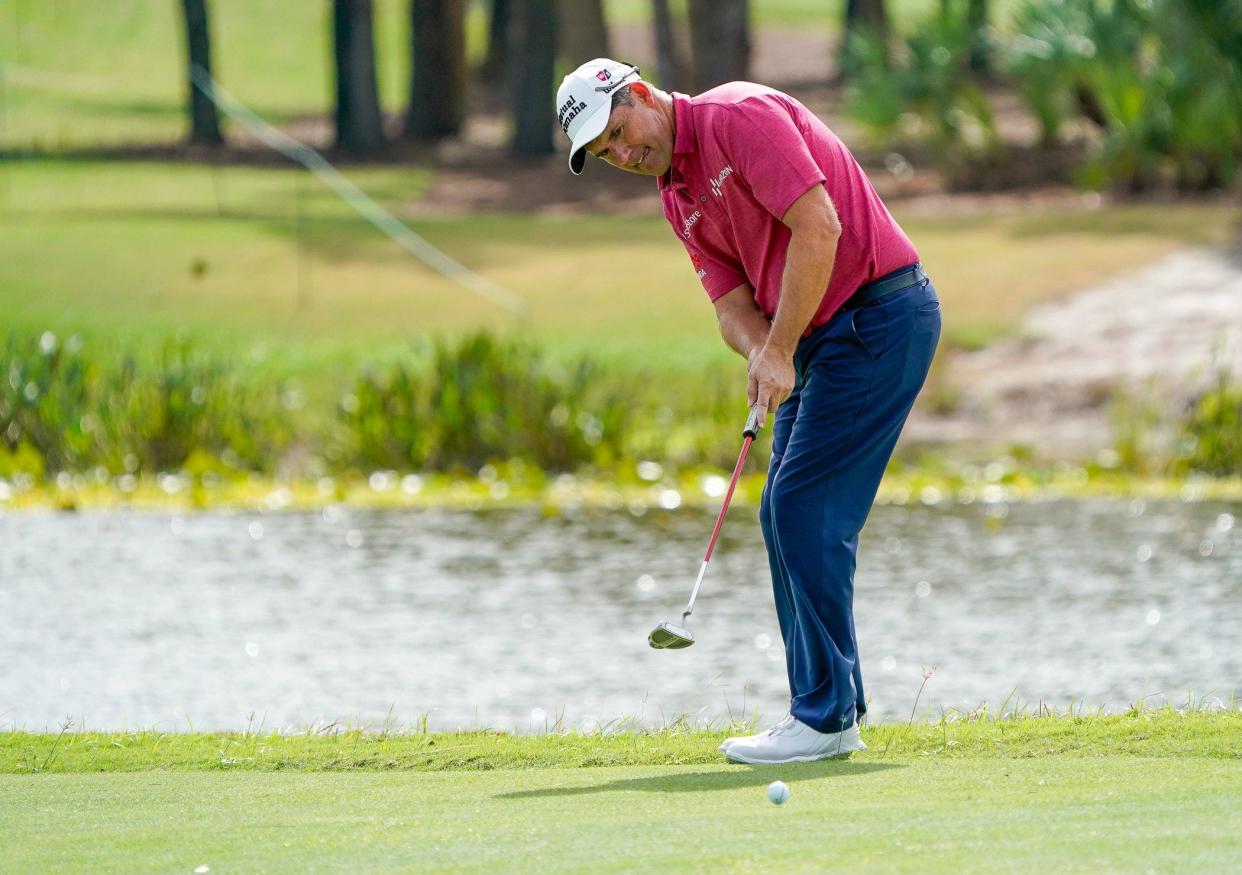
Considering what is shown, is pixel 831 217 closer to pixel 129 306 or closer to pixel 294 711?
pixel 294 711

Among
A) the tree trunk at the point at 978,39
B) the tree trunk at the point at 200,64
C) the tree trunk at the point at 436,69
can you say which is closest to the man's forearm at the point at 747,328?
the tree trunk at the point at 978,39

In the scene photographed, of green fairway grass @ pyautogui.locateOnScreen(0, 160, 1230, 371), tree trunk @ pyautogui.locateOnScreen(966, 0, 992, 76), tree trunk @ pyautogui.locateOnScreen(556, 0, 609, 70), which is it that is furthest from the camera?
tree trunk @ pyautogui.locateOnScreen(556, 0, 609, 70)

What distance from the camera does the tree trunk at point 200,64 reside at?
30812 mm

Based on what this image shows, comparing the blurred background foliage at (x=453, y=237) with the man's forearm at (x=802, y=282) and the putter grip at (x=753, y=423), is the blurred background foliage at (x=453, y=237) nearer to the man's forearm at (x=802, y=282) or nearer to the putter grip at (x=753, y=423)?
the putter grip at (x=753, y=423)

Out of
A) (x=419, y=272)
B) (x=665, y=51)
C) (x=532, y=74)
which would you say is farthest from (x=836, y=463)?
(x=665, y=51)

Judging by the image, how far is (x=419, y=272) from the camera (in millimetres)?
21781

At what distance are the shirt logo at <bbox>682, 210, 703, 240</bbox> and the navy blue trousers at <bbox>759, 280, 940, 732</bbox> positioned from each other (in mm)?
425

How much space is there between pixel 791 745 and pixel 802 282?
116cm

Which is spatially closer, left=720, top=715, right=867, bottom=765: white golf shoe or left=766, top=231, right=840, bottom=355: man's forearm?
left=766, top=231, right=840, bottom=355: man's forearm

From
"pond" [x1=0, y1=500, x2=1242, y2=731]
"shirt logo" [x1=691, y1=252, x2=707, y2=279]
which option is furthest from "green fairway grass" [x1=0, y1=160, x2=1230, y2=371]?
"shirt logo" [x1=691, y1=252, x2=707, y2=279]

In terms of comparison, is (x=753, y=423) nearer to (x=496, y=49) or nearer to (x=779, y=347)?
(x=779, y=347)

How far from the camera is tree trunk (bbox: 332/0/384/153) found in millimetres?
31312

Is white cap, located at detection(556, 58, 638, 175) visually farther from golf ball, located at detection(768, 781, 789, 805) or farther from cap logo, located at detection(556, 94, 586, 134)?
golf ball, located at detection(768, 781, 789, 805)

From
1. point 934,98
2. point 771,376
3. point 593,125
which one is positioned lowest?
point 934,98
